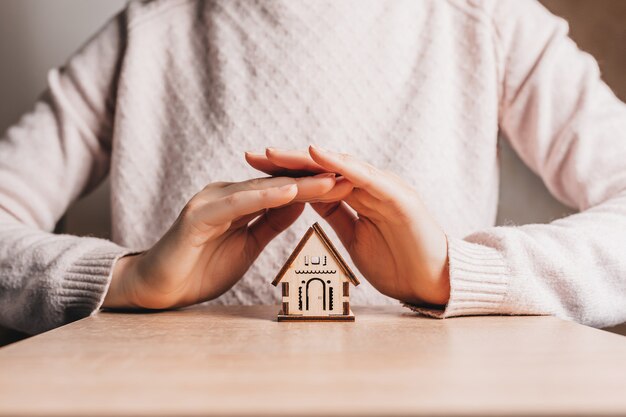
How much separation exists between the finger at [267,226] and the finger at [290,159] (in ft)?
0.35

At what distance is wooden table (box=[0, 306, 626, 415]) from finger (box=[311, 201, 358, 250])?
0.15 metres

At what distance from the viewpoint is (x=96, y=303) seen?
703 mm

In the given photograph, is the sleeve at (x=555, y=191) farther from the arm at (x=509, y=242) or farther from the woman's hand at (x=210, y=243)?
the woman's hand at (x=210, y=243)

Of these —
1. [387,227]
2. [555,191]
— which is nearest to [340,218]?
[387,227]

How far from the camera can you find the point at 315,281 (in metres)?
0.64

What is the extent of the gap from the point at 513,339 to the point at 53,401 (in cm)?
36

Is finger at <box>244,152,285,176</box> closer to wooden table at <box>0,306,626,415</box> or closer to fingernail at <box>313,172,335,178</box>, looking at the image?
fingernail at <box>313,172,335,178</box>

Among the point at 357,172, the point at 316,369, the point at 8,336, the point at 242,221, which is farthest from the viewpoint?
the point at 8,336

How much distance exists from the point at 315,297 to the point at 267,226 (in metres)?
0.15

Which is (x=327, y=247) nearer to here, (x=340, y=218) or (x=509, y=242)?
(x=340, y=218)

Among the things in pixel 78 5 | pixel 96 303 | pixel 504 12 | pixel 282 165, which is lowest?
pixel 96 303

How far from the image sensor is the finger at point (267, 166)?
0.66 meters

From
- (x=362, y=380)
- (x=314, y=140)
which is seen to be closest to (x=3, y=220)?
(x=314, y=140)

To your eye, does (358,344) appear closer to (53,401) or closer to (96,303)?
(53,401)
